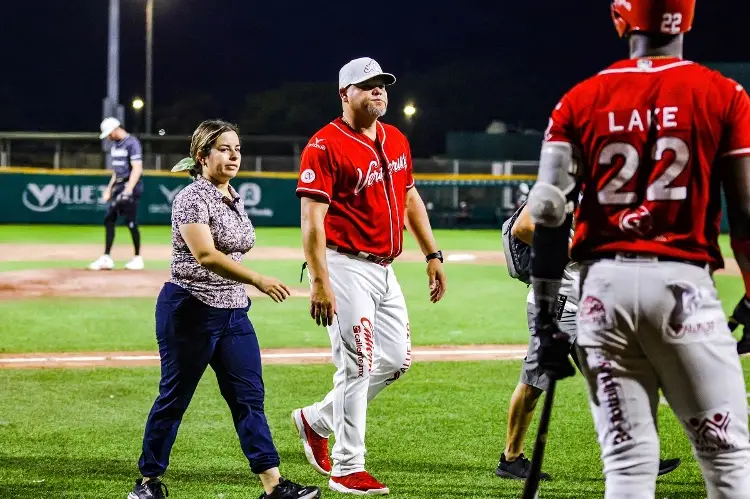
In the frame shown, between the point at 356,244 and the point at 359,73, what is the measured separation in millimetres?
922

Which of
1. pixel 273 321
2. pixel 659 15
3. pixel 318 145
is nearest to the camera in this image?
pixel 659 15

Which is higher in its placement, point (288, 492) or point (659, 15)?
point (659, 15)

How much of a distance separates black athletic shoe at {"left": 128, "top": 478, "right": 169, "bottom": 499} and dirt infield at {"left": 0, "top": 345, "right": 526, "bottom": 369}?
4.52 meters

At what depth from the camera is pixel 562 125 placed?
3.49 metres

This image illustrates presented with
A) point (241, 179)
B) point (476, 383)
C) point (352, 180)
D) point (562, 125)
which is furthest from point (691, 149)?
point (241, 179)

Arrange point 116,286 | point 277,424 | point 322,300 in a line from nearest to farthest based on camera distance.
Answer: point 322,300 → point 277,424 → point 116,286

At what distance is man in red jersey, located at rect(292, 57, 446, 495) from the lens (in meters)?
5.77

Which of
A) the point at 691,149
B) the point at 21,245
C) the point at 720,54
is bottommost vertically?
the point at 21,245

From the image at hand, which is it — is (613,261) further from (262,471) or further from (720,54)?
(720,54)

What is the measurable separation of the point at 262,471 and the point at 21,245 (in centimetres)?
1975

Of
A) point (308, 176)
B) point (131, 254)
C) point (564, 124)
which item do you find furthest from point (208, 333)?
point (131, 254)

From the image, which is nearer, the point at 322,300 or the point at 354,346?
the point at 322,300

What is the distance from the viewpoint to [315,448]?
6.30 meters

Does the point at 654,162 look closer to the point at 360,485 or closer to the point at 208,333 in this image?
the point at 208,333
